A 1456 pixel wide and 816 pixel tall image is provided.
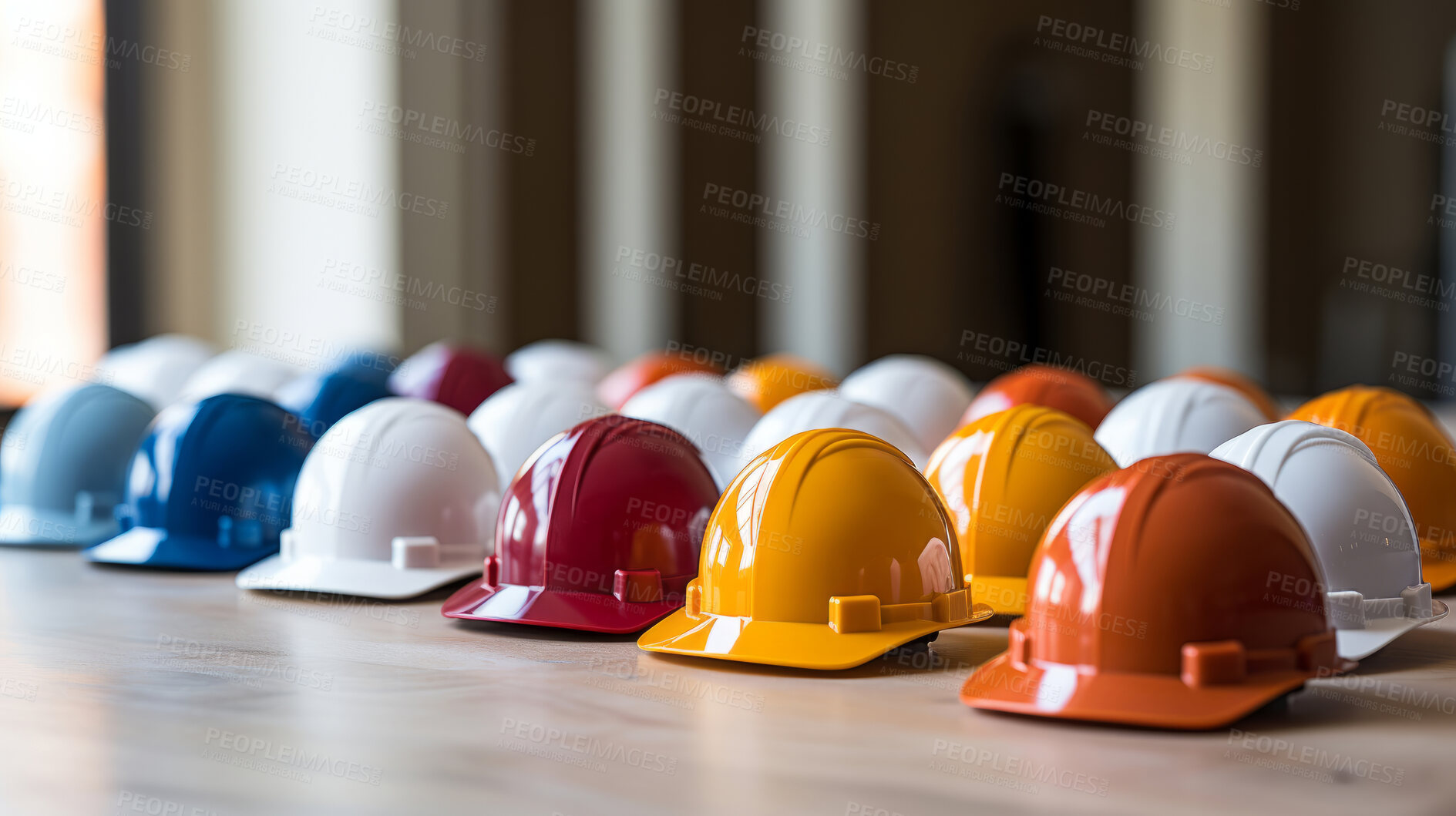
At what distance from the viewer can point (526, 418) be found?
3.54 m

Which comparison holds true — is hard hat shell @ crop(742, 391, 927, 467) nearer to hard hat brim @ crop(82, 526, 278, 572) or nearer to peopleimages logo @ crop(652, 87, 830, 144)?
hard hat brim @ crop(82, 526, 278, 572)

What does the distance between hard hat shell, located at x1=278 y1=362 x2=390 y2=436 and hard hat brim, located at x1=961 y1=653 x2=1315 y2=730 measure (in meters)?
2.61

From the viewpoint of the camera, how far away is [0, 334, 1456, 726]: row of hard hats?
5.84 feet

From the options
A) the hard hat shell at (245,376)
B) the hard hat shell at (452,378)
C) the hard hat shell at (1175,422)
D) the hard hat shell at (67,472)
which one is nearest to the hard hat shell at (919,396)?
the hard hat shell at (1175,422)

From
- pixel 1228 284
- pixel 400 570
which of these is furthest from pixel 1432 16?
pixel 400 570

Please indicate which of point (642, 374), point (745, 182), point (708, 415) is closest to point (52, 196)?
point (642, 374)

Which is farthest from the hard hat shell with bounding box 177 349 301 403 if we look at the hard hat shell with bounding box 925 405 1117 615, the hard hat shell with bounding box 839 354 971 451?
the hard hat shell with bounding box 925 405 1117 615

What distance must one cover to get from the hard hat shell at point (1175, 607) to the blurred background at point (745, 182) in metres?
6.35

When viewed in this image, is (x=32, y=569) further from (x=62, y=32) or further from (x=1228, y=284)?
(x=1228, y=284)

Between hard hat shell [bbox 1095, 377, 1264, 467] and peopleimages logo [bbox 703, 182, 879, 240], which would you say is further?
peopleimages logo [bbox 703, 182, 879, 240]

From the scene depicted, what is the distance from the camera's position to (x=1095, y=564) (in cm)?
179

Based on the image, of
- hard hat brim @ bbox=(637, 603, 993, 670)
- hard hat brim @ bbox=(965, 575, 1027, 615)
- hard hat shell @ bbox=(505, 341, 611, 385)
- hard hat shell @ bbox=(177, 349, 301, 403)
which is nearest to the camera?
hard hat brim @ bbox=(637, 603, 993, 670)

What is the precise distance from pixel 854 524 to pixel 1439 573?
1.43m

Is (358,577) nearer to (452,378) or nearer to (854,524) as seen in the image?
(854,524)
